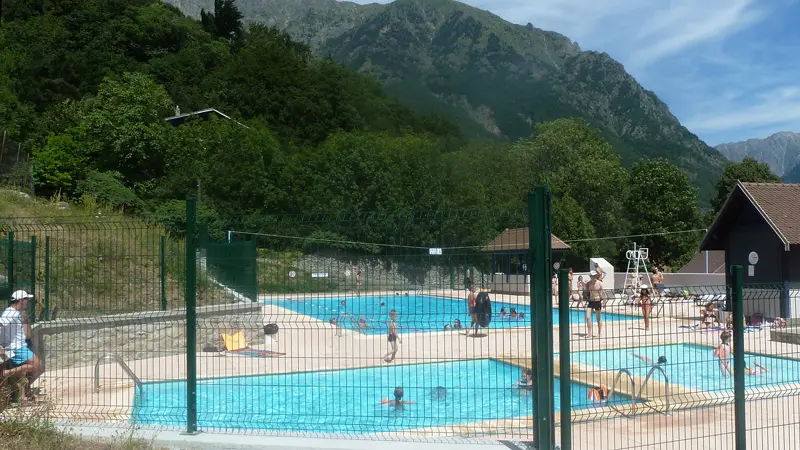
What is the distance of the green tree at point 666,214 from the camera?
46531mm

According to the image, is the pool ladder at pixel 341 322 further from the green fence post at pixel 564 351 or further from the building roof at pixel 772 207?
the building roof at pixel 772 207

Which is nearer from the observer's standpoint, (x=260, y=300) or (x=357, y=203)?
(x=260, y=300)

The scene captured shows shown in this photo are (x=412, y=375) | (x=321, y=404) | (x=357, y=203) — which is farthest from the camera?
(x=357, y=203)

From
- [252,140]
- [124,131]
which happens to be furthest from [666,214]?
[124,131]

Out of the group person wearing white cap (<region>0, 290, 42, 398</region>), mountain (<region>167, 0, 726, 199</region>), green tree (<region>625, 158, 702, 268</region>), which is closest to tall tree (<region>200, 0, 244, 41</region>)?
mountain (<region>167, 0, 726, 199</region>)

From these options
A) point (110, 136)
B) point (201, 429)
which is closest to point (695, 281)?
point (201, 429)

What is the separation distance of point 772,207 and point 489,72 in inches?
1406

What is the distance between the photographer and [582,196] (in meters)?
49.4

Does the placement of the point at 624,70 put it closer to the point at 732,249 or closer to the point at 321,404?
the point at 732,249

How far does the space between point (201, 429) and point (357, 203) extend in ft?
69.9

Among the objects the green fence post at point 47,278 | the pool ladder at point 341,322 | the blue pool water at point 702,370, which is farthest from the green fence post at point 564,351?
the green fence post at point 47,278

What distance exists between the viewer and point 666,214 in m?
47.2

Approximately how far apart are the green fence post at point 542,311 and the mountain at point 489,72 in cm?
3351

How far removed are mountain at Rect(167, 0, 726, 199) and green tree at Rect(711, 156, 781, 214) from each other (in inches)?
657
